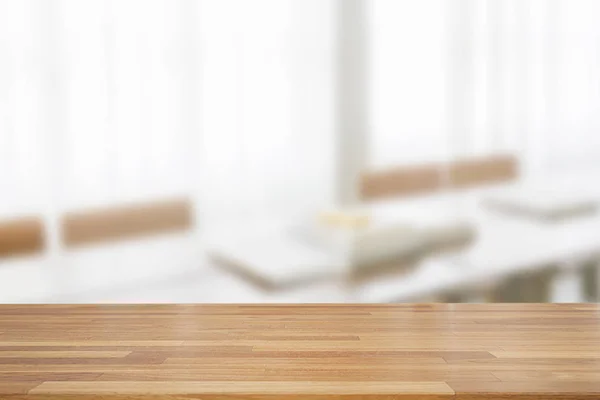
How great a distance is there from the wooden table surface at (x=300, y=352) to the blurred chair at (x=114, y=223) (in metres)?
0.81

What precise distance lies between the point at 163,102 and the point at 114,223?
344 mm

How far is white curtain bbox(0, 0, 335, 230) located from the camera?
1.82 metres

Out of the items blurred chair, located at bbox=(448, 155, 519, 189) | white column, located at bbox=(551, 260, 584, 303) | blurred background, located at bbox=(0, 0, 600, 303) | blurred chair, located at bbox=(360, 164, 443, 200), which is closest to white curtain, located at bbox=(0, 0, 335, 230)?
blurred background, located at bbox=(0, 0, 600, 303)

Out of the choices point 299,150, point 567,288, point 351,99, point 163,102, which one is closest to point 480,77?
point 351,99

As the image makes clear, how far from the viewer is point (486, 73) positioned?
231 centimetres

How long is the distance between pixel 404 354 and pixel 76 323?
0.47 meters

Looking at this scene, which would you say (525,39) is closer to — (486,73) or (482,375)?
(486,73)

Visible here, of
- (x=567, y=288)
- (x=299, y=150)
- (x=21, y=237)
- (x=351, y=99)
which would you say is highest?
(x=351, y=99)

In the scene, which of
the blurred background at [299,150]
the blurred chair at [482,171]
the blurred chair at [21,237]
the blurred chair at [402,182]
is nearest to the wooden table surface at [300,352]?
the blurred background at [299,150]

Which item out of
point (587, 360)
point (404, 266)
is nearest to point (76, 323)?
point (587, 360)

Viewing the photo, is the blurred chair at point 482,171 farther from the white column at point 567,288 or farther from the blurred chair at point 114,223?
the blurred chair at point 114,223

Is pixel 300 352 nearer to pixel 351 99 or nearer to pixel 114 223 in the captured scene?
pixel 114 223

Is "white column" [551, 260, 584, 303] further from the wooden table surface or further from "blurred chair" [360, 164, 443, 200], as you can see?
the wooden table surface

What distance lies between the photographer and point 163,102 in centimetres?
198
